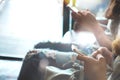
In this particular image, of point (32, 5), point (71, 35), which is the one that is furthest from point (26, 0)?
point (71, 35)

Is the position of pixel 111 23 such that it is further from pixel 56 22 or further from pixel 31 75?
pixel 56 22

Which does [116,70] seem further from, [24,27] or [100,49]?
[24,27]

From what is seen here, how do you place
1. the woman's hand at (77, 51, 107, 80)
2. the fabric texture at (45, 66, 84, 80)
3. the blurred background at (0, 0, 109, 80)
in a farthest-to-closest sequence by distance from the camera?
1. the blurred background at (0, 0, 109, 80)
2. the fabric texture at (45, 66, 84, 80)
3. the woman's hand at (77, 51, 107, 80)

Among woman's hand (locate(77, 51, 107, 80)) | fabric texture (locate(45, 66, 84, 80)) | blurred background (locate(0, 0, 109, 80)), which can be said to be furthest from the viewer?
blurred background (locate(0, 0, 109, 80))

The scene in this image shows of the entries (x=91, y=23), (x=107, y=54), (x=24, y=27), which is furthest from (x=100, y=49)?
(x=24, y=27)

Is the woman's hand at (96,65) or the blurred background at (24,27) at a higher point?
the woman's hand at (96,65)

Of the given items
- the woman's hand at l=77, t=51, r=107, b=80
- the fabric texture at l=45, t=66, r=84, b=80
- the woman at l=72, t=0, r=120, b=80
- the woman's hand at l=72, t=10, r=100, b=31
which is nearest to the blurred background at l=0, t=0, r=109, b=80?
the woman at l=72, t=0, r=120, b=80

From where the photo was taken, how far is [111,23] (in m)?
1.27

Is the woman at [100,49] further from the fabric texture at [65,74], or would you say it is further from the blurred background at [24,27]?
the blurred background at [24,27]

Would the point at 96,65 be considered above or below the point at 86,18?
below

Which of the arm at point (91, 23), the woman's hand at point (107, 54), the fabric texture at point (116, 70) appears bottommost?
the fabric texture at point (116, 70)

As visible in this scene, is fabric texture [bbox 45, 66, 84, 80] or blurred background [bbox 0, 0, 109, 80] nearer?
fabric texture [bbox 45, 66, 84, 80]

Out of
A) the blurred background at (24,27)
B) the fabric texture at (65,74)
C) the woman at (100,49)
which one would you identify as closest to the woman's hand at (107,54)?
the woman at (100,49)

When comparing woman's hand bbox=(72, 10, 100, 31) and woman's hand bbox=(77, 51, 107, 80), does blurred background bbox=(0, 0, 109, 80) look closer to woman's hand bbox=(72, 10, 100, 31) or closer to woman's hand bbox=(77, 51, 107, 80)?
woman's hand bbox=(72, 10, 100, 31)
